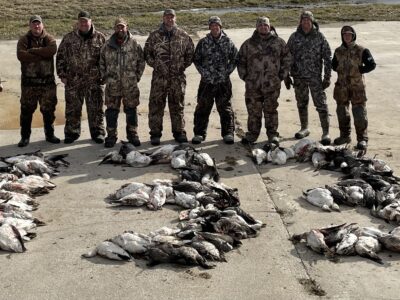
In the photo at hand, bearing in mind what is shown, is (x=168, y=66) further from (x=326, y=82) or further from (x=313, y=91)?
(x=326, y=82)

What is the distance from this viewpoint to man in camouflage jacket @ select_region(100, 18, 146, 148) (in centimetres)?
1054

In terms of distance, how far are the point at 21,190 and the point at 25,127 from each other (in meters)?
2.56

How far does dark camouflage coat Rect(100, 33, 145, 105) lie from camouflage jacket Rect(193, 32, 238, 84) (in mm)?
1097

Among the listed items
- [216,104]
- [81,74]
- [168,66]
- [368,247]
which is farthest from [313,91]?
[368,247]

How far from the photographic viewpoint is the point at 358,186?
894cm

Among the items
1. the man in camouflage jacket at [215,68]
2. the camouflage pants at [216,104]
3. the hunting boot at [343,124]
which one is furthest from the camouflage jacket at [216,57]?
the hunting boot at [343,124]

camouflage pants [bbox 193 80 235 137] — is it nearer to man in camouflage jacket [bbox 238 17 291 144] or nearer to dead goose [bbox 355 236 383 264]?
man in camouflage jacket [bbox 238 17 291 144]

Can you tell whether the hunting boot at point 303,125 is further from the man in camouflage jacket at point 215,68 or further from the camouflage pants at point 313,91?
the man in camouflage jacket at point 215,68

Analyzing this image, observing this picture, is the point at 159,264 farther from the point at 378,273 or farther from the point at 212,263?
the point at 378,273

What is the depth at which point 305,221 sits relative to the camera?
27.0 feet

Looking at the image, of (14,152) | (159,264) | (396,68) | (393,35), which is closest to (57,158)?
(14,152)

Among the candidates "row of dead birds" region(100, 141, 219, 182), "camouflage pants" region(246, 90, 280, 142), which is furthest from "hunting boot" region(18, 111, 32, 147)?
"camouflage pants" region(246, 90, 280, 142)

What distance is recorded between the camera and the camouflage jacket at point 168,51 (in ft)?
35.0

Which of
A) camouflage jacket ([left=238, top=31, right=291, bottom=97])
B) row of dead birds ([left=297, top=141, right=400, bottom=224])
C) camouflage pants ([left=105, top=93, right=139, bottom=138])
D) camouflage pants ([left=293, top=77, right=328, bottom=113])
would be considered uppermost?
camouflage jacket ([left=238, top=31, right=291, bottom=97])
